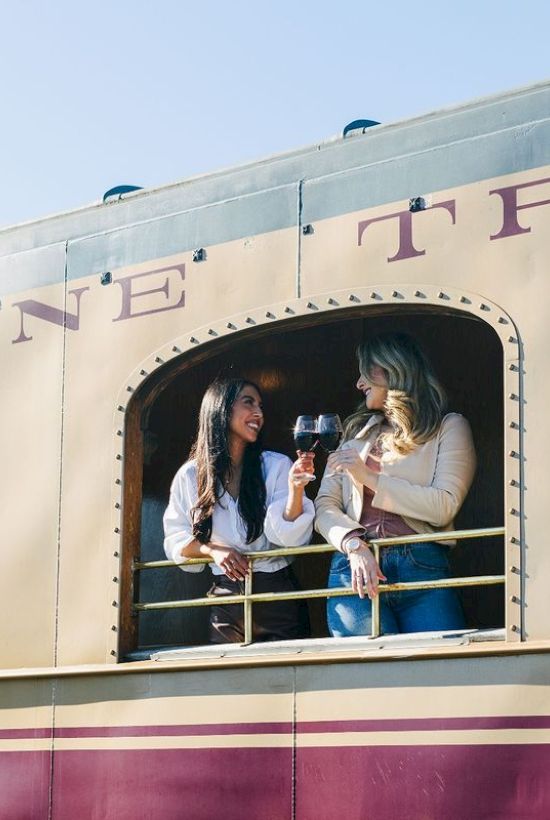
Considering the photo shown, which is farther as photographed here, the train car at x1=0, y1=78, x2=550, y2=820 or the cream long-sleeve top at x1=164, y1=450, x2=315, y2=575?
the cream long-sleeve top at x1=164, y1=450, x2=315, y2=575

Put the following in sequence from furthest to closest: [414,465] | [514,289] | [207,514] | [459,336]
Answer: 1. [459,336]
2. [207,514]
3. [414,465]
4. [514,289]

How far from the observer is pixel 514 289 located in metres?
5.46

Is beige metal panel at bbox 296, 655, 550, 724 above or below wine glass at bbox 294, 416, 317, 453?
below

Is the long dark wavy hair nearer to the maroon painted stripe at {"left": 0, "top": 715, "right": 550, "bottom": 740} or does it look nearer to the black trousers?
the black trousers

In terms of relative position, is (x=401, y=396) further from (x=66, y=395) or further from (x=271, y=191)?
(x=66, y=395)

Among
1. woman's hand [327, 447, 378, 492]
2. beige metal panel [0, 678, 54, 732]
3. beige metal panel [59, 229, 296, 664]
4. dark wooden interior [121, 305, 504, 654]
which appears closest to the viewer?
woman's hand [327, 447, 378, 492]

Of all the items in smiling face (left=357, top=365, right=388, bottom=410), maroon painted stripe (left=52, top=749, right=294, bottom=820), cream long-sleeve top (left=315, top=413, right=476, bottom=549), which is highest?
smiling face (left=357, top=365, right=388, bottom=410)

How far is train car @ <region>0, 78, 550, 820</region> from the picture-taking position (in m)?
5.29

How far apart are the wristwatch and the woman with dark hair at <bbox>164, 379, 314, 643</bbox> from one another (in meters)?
0.35

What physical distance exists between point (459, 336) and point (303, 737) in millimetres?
2350

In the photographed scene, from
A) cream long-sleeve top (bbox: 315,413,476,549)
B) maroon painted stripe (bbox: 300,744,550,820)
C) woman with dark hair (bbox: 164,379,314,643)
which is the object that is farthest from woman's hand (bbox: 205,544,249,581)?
maroon painted stripe (bbox: 300,744,550,820)

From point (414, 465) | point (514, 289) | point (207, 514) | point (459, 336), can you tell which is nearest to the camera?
point (514, 289)

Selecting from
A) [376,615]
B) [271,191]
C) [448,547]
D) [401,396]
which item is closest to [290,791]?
[376,615]

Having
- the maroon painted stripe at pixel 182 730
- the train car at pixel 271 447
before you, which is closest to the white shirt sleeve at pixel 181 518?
the train car at pixel 271 447
